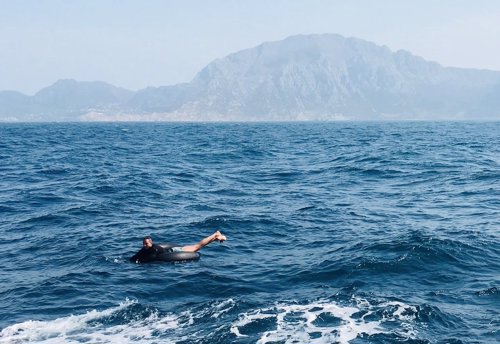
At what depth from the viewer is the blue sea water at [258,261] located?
16.1 metres

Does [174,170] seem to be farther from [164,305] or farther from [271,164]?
[164,305]

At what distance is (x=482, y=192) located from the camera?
123ft

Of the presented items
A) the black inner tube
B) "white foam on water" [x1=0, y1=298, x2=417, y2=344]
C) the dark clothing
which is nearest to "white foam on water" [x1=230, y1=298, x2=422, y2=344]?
"white foam on water" [x1=0, y1=298, x2=417, y2=344]

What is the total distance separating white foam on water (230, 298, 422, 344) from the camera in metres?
15.4

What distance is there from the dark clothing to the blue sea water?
13.9 inches

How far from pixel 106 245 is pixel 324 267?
1113 centimetres

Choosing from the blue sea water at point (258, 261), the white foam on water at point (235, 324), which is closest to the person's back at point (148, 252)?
the blue sea water at point (258, 261)

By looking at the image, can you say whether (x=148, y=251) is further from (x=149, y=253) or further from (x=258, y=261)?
(x=258, y=261)

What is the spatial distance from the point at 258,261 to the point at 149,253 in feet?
16.0

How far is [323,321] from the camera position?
1639cm

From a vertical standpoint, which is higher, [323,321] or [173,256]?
[173,256]

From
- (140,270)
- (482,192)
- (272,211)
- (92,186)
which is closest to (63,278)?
(140,270)

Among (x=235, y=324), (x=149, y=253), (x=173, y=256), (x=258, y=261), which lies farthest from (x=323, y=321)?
(x=149, y=253)

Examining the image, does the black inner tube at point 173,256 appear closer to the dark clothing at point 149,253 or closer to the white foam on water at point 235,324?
the dark clothing at point 149,253
